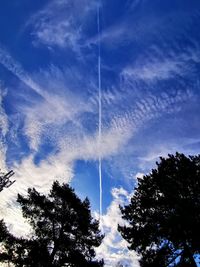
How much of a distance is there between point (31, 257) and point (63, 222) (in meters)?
3.60

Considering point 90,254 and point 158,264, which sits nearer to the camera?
point 158,264

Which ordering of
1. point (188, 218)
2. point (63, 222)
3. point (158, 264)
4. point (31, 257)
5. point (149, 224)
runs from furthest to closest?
point (63, 222) → point (31, 257) → point (149, 224) → point (158, 264) → point (188, 218)

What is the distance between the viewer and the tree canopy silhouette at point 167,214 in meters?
15.1

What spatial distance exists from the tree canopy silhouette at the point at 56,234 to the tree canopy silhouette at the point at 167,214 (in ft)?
13.5

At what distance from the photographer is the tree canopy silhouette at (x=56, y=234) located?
19.0 m

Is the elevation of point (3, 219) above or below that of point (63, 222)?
below

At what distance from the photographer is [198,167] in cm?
1806

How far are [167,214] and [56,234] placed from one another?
9.76 metres

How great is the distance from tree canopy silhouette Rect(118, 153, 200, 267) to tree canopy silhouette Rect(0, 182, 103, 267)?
162 inches

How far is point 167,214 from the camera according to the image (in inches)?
647

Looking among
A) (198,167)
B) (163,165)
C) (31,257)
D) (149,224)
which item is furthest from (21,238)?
(198,167)

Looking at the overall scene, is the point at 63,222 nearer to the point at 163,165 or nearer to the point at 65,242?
the point at 65,242

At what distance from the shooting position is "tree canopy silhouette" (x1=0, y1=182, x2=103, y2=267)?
19000 millimetres

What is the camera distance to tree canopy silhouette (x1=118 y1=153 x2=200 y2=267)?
15.1m
